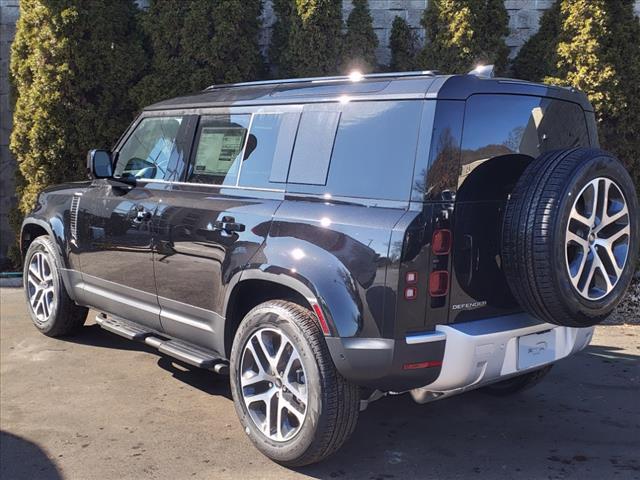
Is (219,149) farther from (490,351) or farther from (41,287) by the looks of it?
(41,287)

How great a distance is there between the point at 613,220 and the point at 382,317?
49.0 inches

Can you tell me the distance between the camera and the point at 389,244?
9.36 feet

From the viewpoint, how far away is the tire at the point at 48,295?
17.3 ft

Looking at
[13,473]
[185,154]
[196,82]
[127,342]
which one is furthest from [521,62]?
[13,473]

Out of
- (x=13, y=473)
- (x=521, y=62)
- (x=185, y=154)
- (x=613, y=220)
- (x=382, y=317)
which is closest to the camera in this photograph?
(x=382, y=317)

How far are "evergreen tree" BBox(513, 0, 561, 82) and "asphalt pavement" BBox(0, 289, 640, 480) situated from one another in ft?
11.1

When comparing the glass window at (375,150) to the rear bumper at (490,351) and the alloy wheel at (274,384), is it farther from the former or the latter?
the alloy wheel at (274,384)

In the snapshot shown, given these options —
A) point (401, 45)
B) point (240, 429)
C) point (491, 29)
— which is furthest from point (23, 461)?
point (491, 29)

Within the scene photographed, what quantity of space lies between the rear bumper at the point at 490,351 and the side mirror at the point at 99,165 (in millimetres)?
2811

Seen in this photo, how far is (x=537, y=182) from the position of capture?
2945 mm

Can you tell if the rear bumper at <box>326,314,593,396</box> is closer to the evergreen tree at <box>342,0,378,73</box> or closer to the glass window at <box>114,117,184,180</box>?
the glass window at <box>114,117,184,180</box>

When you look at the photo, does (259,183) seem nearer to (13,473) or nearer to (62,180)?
(13,473)

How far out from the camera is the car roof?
299 centimetres

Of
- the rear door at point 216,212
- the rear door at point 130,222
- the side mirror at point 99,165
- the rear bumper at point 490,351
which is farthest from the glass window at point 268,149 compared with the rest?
the side mirror at point 99,165
